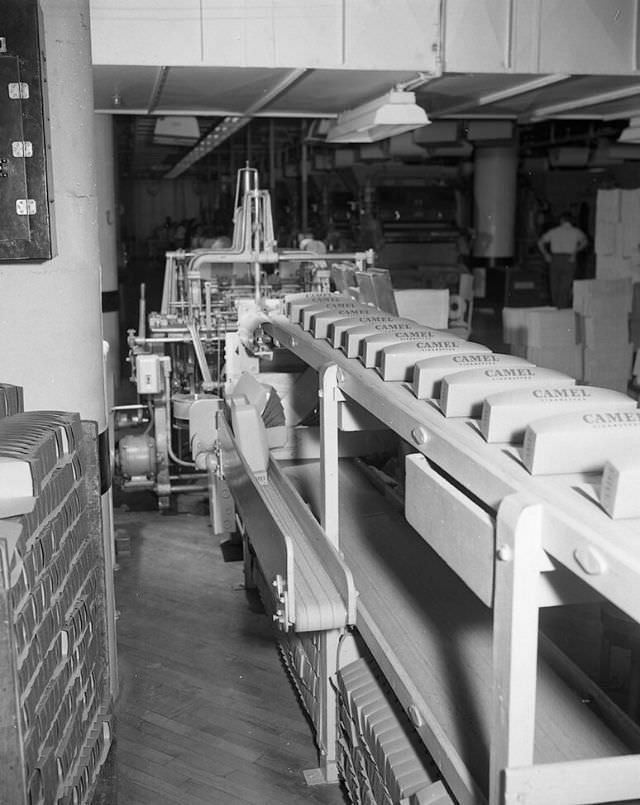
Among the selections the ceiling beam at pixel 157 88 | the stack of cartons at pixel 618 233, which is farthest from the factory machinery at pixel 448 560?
the stack of cartons at pixel 618 233

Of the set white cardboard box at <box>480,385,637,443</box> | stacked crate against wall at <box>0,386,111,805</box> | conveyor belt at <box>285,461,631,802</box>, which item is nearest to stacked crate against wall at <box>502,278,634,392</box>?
conveyor belt at <box>285,461,631,802</box>

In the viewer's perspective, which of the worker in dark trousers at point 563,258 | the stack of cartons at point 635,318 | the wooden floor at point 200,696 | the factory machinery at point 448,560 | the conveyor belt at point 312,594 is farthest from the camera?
the worker in dark trousers at point 563,258

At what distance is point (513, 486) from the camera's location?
1.64 meters

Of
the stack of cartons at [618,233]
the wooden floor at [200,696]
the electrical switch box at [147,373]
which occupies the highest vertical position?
the stack of cartons at [618,233]

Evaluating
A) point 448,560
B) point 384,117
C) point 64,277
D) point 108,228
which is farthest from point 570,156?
point 448,560

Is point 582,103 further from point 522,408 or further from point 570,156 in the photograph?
point 570,156

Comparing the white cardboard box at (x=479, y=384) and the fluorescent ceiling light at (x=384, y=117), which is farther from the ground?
the fluorescent ceiling light at (x=384, y=117)

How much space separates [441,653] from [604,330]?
4.71 metres

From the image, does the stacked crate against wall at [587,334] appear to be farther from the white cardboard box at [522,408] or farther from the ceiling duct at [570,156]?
the ceiling duct at [570,156]

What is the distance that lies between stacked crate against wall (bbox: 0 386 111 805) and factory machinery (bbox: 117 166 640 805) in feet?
1.97

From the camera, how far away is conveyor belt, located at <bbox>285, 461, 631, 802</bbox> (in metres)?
2.11

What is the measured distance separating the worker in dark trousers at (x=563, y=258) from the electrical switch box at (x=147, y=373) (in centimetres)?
947

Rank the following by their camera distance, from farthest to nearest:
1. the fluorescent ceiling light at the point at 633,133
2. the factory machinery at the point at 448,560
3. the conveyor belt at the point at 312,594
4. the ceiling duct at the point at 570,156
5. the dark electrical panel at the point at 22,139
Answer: the ceiling duct at the point at 570,156 < the fluorescent ceiling light at the point at 633,133 < the dark electrical panel at the point at 22,139 < the conveyor belt at the point at 312,594 < the factory machinery at the point at 448,560

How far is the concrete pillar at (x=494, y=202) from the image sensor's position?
14164 millimetres
